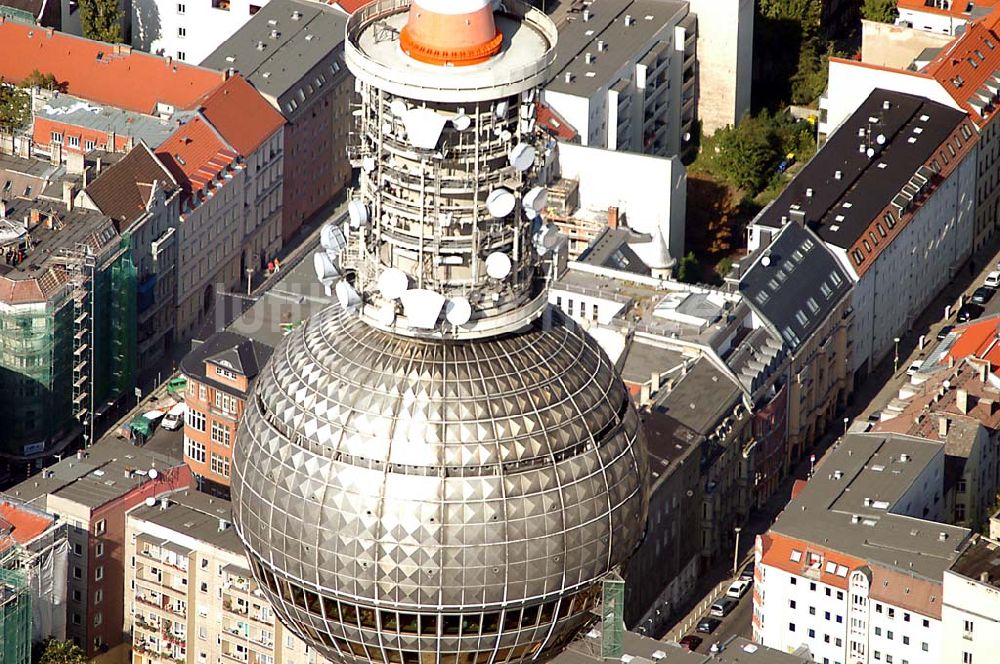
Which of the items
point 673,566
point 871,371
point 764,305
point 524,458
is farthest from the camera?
point 871,371

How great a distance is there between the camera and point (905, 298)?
565 feet

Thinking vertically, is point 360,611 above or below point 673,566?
above

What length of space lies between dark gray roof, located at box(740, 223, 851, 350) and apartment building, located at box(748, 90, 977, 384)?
3.96 ft

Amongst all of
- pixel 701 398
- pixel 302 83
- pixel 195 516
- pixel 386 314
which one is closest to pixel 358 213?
pixel 386 314

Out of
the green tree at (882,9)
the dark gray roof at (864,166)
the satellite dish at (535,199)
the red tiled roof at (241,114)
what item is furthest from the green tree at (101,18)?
the satellite dish at (535,199)

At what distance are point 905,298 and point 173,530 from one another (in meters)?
49.7

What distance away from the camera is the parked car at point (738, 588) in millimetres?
148875

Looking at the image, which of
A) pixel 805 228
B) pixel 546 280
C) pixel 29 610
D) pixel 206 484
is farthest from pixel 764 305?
pixel 546 280

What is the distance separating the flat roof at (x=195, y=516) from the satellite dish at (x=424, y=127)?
269 ft

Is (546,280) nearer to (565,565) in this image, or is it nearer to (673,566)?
(565,565)

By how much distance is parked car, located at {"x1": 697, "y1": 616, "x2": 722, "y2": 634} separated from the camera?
14562cm

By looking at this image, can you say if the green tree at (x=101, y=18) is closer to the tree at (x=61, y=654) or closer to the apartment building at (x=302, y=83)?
the apartment building at (x=302, y=83)

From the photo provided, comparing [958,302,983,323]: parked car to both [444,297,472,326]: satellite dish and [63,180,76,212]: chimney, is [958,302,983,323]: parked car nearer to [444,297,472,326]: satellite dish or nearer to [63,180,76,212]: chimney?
[63,180,76,212]: chimney

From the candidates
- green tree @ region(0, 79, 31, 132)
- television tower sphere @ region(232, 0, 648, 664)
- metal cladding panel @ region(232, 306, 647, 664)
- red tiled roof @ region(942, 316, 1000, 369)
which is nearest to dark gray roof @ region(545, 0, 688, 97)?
red tiled roof @ region(942, 316, 1000, 369)
